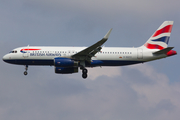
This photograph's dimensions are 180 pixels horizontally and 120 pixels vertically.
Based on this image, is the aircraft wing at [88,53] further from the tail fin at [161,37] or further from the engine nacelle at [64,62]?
the tail fin at [161,37]

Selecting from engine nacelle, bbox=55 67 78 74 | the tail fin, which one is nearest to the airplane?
engine nacelle, bbox=55 67 78 74

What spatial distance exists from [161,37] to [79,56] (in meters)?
→ 13.5

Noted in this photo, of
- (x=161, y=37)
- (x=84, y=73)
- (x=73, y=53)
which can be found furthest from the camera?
(x=161, y=37)

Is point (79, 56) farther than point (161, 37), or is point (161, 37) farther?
point (161, 37)

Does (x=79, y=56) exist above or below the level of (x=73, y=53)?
below

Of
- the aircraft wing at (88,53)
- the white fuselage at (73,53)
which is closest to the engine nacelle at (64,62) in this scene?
the aircraft wing at (88,53)

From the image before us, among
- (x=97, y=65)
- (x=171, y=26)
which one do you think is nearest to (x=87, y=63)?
(x=97, y=65)

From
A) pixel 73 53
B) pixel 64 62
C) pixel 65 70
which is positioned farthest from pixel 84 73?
pixel 64 62

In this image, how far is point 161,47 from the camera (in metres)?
55.7

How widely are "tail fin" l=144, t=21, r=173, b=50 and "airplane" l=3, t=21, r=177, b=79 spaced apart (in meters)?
0.58

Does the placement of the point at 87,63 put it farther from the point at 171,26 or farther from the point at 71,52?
the point at 171,26

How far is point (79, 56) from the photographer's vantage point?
168ft

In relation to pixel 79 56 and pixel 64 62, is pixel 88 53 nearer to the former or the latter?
pixel 79 56

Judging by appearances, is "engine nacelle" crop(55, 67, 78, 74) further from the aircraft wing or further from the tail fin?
the tail fin
